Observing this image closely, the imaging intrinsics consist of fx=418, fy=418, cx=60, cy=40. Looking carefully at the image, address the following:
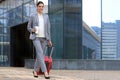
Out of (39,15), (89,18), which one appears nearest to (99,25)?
(89,18)

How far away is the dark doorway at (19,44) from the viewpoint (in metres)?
35.1

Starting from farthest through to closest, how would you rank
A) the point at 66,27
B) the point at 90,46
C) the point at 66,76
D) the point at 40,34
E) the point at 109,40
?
1. the point at 66,27
2. the point at 90,46
3. the point at 109,40
4. the point at 66,76
5. the point at 40,34

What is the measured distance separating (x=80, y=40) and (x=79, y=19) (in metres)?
1.14

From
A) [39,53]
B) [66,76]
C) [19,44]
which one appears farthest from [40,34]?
[19,44]

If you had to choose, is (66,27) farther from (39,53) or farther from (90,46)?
(39,53)

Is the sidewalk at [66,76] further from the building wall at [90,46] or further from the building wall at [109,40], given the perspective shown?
the building wall at [90,46]

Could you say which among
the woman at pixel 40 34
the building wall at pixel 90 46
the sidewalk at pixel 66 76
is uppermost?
the woman at pixel 40 34

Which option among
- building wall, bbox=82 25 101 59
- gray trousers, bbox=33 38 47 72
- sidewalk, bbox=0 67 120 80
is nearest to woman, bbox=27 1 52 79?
gray trousers, bbox=33 38 47 72

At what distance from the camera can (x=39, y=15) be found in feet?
32.4

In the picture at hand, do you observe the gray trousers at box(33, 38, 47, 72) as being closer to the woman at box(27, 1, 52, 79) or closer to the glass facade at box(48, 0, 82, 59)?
the woman at box(27, 1, 52, 79)

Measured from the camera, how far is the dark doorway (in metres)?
35.1

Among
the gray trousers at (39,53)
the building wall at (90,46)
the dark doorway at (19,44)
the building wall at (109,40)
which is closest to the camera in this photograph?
the gray trousers at (39,53)

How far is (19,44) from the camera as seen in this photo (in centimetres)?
3706

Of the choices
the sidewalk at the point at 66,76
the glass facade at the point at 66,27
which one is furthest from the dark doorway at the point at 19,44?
the sidewalk at the point at 66,76
